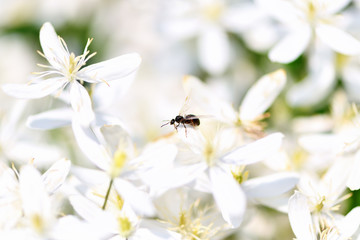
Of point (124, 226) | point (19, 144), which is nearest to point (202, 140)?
point (124, 226)

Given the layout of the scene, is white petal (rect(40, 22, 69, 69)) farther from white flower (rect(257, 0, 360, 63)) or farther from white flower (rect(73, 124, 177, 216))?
white flower (rect(257, 0, 360, 63))

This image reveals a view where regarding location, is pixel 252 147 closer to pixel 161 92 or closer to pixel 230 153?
pixel 230 153

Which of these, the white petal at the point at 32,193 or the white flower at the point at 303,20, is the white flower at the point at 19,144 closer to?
the white petal at the point at 32,193

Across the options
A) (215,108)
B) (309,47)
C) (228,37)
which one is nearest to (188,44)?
(228,37)

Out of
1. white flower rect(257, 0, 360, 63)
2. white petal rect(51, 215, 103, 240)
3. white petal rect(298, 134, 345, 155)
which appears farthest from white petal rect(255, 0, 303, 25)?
white petal rect(51, 215, 103, 240)

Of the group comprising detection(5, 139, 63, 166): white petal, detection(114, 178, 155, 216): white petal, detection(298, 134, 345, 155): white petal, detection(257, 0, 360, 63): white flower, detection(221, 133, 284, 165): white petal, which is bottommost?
detection(114, 178, 155, 216): white petal
